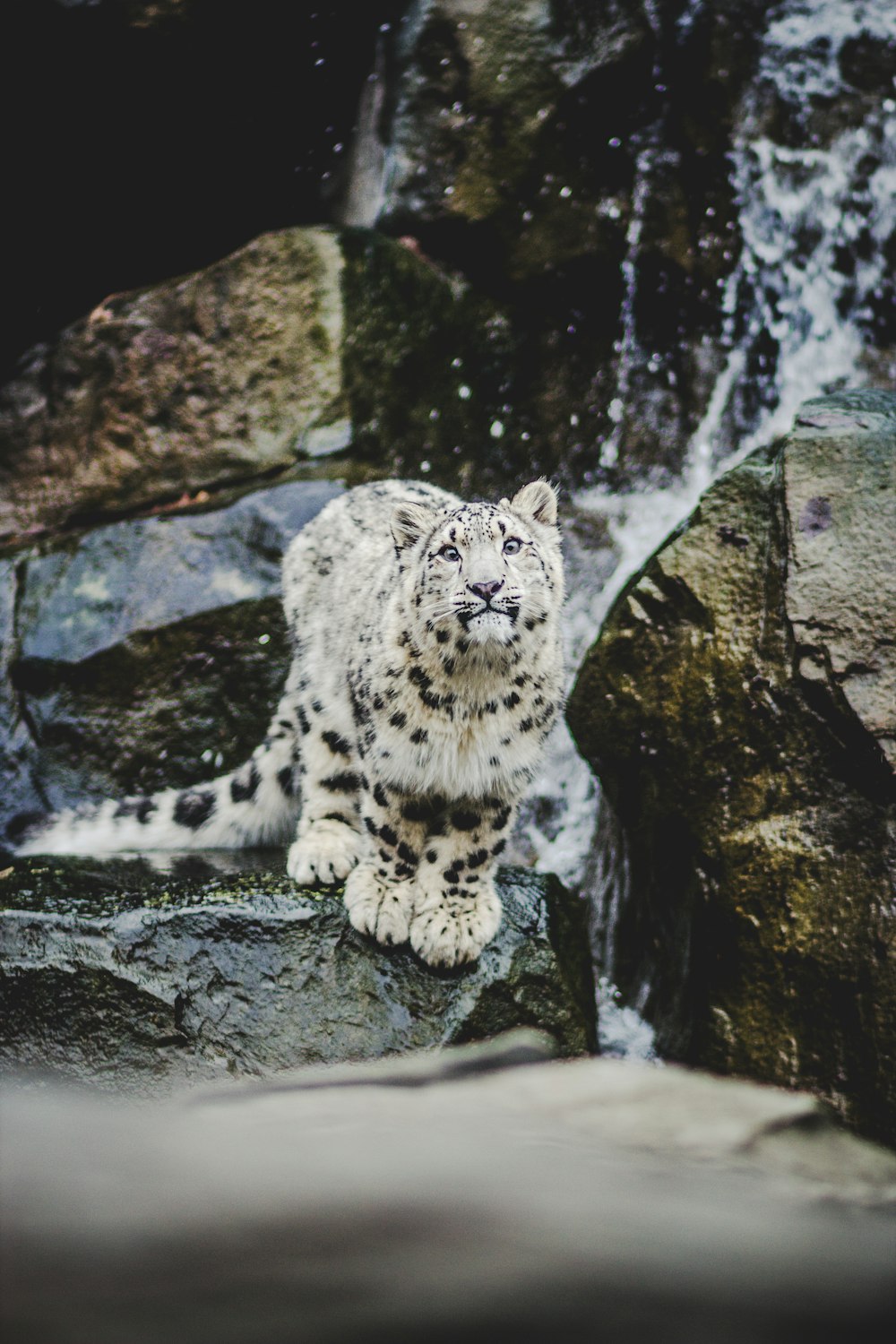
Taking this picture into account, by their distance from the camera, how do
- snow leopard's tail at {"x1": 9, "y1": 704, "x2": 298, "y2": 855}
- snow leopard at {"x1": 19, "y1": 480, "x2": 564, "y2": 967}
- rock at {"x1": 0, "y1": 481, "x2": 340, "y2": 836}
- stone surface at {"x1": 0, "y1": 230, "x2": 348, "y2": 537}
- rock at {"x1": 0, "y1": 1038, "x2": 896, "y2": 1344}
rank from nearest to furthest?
rock at {"x1": 0, "y1": 1038, "x2": 896, "y2": 1344}
snow leopard at {"x1": 19, "y1": 480, "x2": 564, "y2": 967}
snow leopard's tail at {"x1": 9, "y1": 704, "x2": 298, "y2": 855}
rock at {"x1": 0, "y1": 481, "x2": 340, "y2": 836}
stone surface at {"x1": 0, "y1": 230, "x2": 348, "y2": 537}

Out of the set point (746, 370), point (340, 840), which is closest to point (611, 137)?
point (746, 370)

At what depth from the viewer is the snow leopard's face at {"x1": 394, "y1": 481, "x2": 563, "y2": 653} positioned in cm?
340

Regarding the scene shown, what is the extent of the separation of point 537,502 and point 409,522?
426 mm

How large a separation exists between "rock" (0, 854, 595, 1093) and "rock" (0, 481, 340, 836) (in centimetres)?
233

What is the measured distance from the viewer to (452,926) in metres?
3.71

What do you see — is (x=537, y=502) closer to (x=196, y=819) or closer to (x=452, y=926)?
(x=452, y=926)

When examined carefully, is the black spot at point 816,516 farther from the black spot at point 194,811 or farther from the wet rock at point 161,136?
the wet rock at point 161,136

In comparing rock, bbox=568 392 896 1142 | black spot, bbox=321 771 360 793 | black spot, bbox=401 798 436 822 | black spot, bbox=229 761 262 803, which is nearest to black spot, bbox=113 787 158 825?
black spot, bbox=229 761 262 803

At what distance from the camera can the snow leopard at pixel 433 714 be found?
11.6 ft

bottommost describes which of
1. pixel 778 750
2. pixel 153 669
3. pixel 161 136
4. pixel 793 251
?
pixel 153 669

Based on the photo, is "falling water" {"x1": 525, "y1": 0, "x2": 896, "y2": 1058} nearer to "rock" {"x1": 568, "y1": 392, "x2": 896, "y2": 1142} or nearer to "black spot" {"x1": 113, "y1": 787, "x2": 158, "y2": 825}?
"rock" {"x1": 568, "y1": 392, "x2": 896, "y2": 1142}

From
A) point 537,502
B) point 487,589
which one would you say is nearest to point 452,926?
point 487,589

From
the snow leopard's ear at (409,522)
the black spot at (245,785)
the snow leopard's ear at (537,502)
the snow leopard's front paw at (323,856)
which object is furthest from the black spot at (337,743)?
the snow leopard's ear at (537,502)

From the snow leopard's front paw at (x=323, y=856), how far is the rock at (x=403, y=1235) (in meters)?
1.68
